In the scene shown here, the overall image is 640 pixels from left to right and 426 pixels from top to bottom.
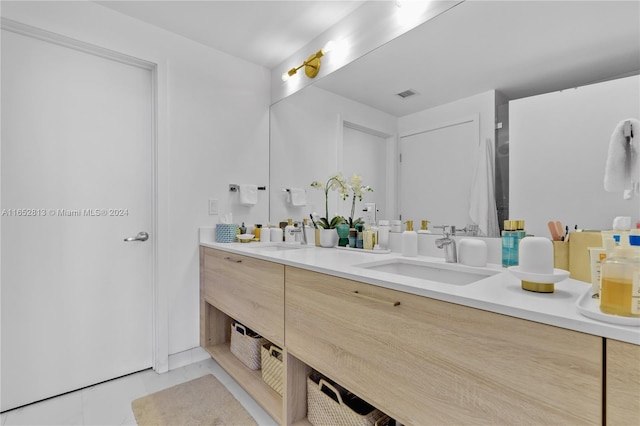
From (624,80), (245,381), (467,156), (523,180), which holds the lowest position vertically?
(245,381)

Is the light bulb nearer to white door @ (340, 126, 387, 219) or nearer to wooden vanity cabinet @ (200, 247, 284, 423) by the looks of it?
white door @ (340, 126, 387, 219)

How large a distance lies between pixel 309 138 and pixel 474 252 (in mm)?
1459

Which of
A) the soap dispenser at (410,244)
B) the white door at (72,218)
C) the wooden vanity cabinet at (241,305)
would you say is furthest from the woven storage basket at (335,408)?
the white door at (72,218)

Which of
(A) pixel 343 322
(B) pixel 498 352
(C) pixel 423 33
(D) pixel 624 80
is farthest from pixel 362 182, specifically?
(B) pixel 498 352

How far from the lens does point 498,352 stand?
2.18ft

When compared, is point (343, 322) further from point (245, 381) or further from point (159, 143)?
point (159, 143)

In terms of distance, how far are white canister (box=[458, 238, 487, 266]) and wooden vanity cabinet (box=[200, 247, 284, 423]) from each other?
79 centimetres

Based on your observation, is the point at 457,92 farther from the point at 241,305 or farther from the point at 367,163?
the point at 241,305

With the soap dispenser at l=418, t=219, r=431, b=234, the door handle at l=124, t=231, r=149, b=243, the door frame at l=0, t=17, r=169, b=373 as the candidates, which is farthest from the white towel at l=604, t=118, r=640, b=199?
the door handle at l=124, t=231, r=149, b=243

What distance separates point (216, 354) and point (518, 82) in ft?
7.37

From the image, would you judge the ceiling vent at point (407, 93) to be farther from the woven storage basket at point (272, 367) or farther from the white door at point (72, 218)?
the white door at point (72, 218)

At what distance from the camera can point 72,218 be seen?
1787 mm

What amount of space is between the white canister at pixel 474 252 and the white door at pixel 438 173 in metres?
0.18

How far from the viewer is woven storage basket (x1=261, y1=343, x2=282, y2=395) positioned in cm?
156
